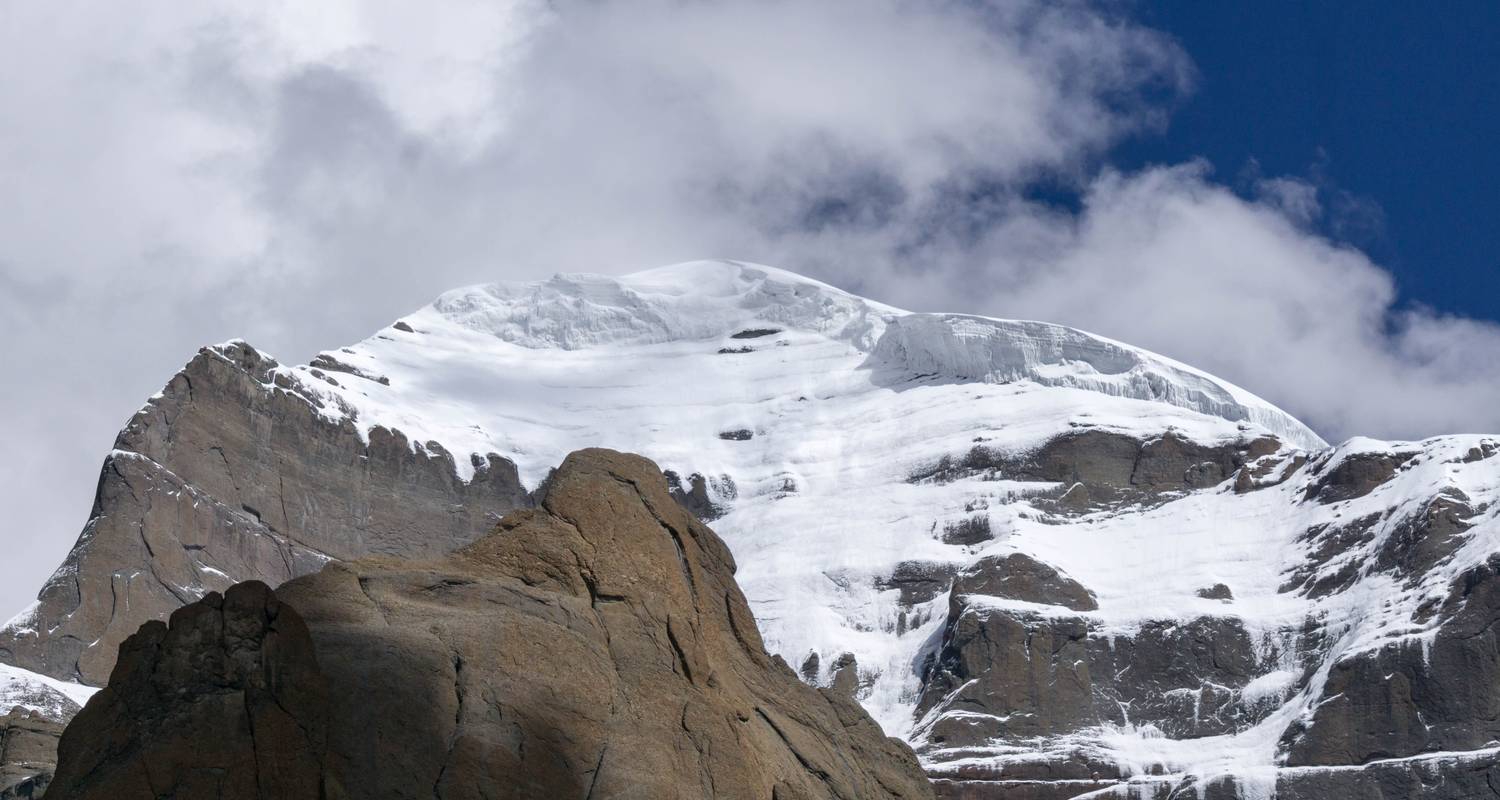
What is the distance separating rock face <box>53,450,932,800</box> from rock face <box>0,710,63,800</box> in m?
72.4

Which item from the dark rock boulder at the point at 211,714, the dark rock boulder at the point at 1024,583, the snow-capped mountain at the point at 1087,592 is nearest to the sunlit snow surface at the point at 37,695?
the snow-capped mountain at the point at 1087,592

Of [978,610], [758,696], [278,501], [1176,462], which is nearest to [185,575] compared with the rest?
[278,501]

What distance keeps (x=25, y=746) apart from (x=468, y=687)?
91337 millimetres

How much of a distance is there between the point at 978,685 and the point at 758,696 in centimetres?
11948

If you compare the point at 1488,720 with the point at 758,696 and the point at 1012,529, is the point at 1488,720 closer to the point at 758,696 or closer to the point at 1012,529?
the point at 1012,529

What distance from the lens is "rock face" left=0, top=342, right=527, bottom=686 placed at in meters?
167

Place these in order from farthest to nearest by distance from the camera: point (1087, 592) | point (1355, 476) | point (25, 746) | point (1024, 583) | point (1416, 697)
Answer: point (1355, 476) → point (1087, 592) → point (1024, 583) → point (1416, 697) → point (25, 746)

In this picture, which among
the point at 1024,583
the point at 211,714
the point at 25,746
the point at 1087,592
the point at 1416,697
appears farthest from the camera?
the point at 1087,592

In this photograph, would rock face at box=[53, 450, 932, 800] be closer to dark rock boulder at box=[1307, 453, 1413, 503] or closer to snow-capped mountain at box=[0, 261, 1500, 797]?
snow-capped mountain at box=[0, 261, 1500, 797]

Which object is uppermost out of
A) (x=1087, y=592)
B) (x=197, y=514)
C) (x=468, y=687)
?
(x=197, y=514)

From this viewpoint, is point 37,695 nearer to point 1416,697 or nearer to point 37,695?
point 37,695

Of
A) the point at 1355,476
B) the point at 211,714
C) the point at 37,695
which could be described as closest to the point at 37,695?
the point at 37,695

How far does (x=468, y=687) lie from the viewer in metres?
40.7

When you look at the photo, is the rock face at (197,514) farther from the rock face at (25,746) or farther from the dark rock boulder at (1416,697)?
the dark rock boulder at (1416,697)
